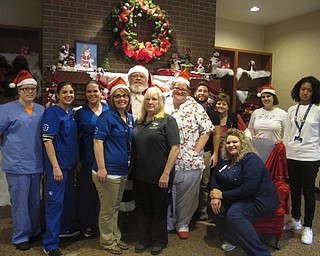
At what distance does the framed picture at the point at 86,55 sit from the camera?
3.83m

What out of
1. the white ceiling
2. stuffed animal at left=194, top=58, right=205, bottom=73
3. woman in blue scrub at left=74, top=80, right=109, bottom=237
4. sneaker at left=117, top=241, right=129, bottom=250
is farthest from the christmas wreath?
sneaker at left=117, top=241, right=129, bottom=250

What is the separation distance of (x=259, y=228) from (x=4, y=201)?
9.00ft

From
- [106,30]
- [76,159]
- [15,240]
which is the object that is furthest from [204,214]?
[106,30]

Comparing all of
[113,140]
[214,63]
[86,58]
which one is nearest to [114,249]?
[113,140]

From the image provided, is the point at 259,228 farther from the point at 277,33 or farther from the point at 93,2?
the point at 277,33

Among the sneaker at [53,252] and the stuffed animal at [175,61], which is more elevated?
the stuffed animal at [175,61]

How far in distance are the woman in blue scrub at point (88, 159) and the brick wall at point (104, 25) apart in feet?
4.68

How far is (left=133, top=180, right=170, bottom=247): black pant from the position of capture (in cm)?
248

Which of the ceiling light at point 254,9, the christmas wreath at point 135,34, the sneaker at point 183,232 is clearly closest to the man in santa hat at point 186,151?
the sneaker at point 183,232

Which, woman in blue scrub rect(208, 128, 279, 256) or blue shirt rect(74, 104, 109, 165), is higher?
blue shirt rect(74, 104, 109, 165)

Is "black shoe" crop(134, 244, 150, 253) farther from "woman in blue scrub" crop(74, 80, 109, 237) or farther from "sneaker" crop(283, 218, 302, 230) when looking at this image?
"sneaker" crop(283, 218, 302, 230)

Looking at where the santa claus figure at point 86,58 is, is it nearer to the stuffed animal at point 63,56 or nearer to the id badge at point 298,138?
the stuffed animal at point 63,56

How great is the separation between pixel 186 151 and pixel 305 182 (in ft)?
3.60

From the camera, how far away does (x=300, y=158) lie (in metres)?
2.84
